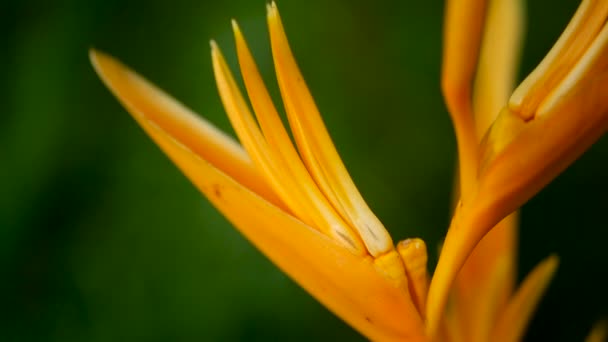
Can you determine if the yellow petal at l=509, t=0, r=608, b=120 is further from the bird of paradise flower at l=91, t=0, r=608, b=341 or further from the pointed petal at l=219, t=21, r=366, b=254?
the pointed petal at l=219, t=21, r=366, b=254

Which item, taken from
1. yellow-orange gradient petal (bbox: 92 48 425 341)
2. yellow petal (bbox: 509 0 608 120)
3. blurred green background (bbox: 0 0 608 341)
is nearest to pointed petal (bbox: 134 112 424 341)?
yellow-orange gradient petal (bbox: 92 48 425 341)

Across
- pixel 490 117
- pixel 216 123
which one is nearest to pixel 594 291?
pixel 490 117

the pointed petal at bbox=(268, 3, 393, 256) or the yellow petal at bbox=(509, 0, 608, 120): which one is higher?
the yellow petal at bbox=(509, 0, 608, 120)

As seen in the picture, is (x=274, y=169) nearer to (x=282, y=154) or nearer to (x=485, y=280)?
(x=282, y=154)

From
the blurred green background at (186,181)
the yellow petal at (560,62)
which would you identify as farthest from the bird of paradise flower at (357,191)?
the blurred green background at (186,181)

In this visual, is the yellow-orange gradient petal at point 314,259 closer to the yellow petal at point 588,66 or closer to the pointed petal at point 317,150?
the pointed petal at point 317,150

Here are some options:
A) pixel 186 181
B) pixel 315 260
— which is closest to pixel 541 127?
pixel 315 260

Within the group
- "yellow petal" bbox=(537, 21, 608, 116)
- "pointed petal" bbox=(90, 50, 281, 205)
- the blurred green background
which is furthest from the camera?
the blurred green background
